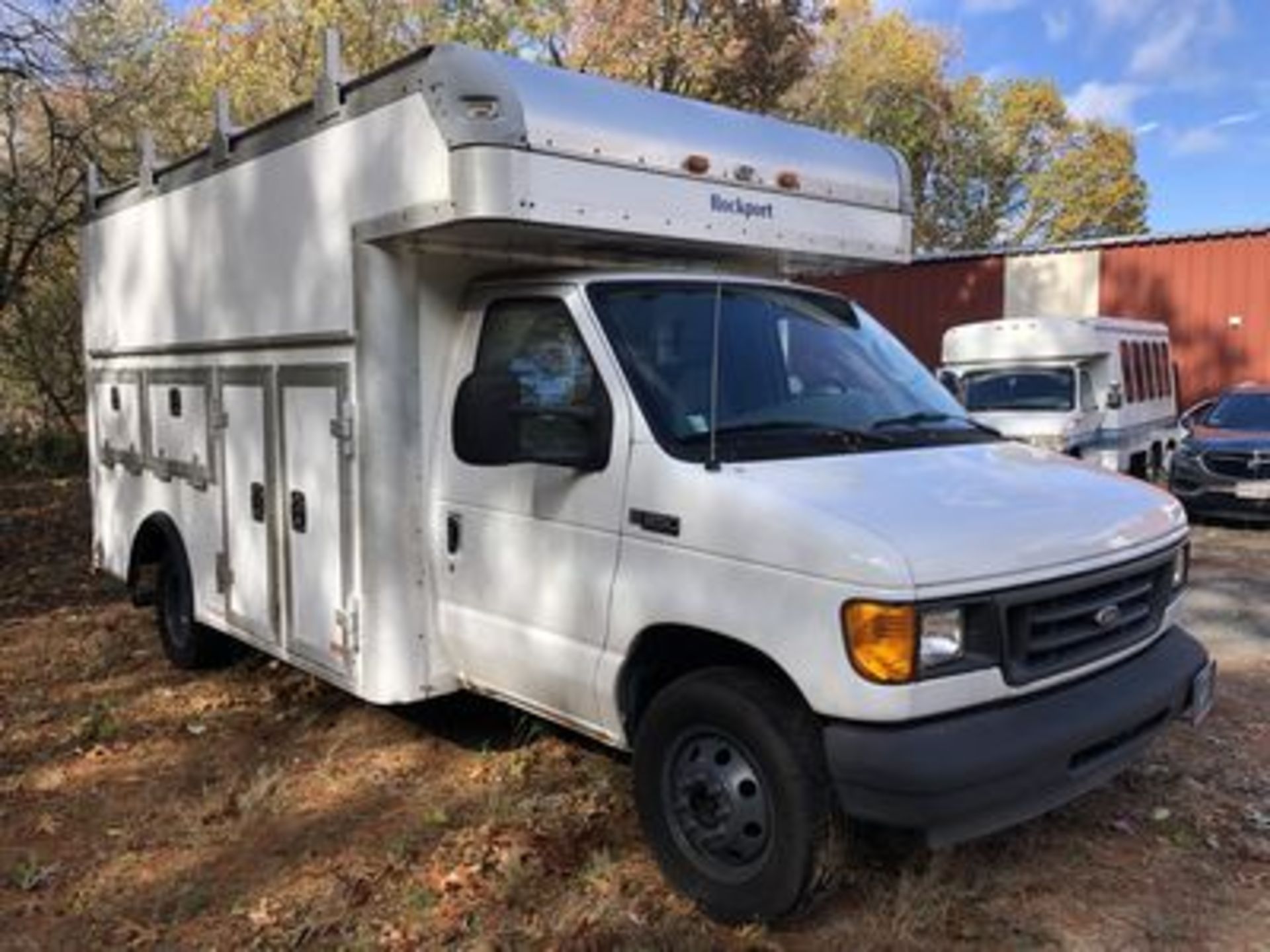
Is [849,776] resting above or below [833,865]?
above

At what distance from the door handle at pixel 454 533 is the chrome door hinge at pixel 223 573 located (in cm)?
183

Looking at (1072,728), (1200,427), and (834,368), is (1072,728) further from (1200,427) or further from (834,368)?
(1200,427)

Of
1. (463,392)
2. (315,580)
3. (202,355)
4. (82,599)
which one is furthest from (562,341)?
(82,599)

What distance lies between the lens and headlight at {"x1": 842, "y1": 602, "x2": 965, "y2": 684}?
3.33 metres

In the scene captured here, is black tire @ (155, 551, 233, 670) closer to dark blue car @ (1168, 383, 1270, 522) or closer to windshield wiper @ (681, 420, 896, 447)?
windshield wiper @ (681, 420, 896, 447)

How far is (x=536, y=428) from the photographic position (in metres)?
4.25

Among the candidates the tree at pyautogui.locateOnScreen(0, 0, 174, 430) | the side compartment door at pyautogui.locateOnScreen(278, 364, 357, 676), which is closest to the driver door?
the side compartment door at pyautogui.locateOnScreen(278, 364, 357, 676)

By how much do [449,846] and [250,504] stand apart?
2.25m

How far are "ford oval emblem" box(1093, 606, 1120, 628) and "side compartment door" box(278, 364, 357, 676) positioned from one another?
2.89 meters

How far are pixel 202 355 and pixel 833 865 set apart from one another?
4321 millimetres

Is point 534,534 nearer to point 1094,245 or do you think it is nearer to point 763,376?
point 763,376

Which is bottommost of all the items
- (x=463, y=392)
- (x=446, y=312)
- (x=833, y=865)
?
(x=833, y=865)

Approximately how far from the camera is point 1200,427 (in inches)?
585

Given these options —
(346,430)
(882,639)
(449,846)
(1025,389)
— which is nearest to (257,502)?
(346,430)
